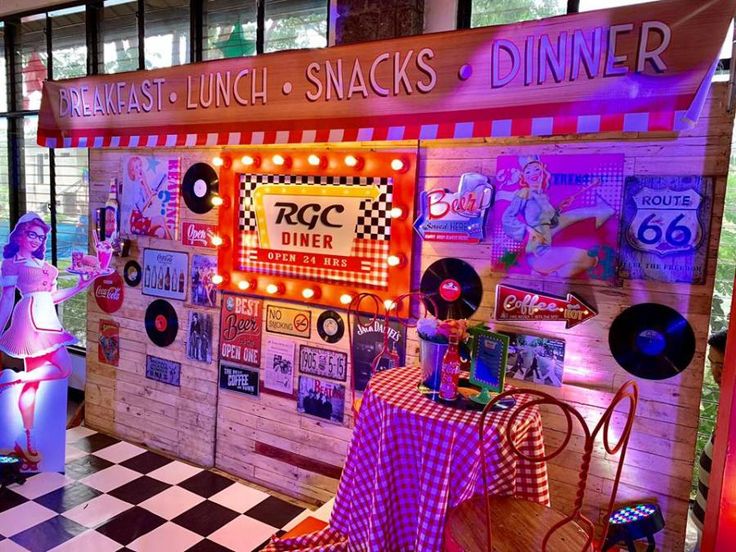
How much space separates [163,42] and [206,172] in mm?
1353

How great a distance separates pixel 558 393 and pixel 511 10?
216 centimetres

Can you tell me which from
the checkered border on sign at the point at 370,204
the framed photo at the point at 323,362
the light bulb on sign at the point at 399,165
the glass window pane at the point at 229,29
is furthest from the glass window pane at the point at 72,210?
the light bulb on sign at the point at 399,165

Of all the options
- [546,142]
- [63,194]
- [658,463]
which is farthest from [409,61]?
[63,194]

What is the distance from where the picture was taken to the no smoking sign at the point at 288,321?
3.72 m

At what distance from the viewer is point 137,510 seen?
3602 millimetres

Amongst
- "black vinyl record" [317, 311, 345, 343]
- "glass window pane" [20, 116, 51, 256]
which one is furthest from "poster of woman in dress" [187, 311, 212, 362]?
"glass window pane" [20, 116, 51, 256]

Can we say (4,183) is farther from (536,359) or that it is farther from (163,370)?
(536,359)

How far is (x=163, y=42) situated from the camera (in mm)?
4598

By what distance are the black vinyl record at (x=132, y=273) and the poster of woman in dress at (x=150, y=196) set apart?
26 cm

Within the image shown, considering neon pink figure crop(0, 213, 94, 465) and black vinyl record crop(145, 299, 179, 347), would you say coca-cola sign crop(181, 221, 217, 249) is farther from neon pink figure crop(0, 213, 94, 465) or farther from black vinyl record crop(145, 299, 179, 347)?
neon pink figure crop(0, 213, 94, 465)

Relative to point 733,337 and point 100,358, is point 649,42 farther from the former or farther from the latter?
point 100,358

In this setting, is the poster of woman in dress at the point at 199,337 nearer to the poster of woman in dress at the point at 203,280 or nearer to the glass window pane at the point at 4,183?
the poster of woman in dress at the point at 203,280

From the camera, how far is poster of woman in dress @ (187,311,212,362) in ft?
13.7

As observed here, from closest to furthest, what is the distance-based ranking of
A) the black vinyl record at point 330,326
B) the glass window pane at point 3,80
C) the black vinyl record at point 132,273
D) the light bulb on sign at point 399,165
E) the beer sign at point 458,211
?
the beer sign at point 458,211
the light bulb on sign at point 399,165
the black vinyl record at point 330,326
the black vinyl record at point 132,273
the glass window pane at point 3,80
